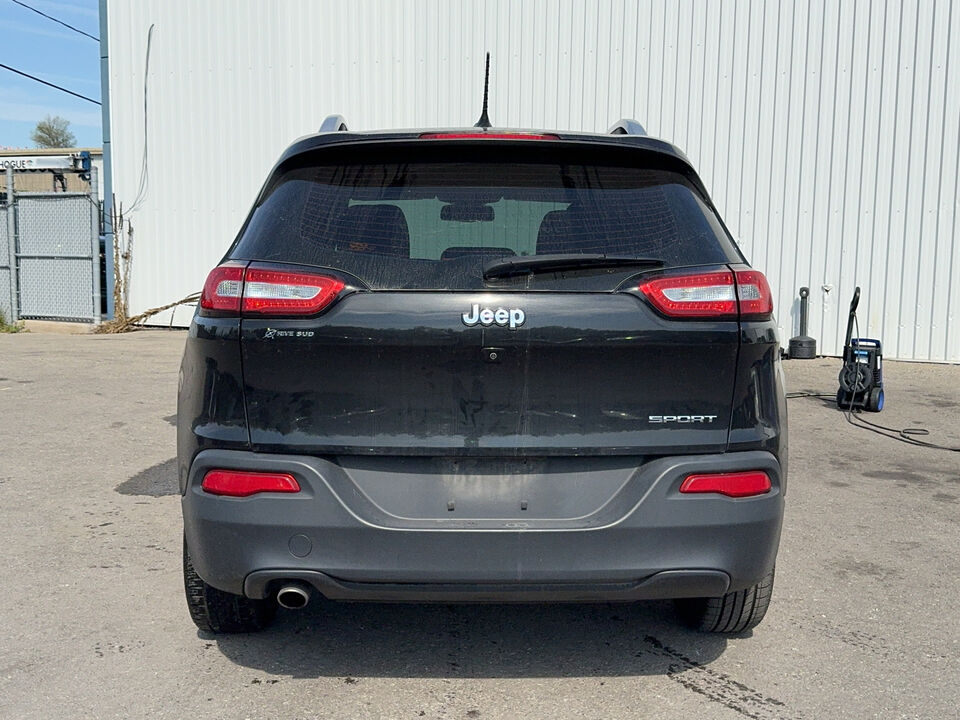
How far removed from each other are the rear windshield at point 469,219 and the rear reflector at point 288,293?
0.07 metres

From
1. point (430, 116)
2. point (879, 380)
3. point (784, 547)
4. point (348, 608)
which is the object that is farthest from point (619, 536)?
point (430, 116)

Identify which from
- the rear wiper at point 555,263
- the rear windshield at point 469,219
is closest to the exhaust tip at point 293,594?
the rear windshield at point 469,219

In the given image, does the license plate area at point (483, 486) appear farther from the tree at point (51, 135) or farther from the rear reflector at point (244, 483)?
the tree at point (51, 135)

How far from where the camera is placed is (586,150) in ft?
9.83

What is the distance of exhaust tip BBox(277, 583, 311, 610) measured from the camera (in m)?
2.84

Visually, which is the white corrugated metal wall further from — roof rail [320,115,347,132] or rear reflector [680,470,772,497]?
rear reflector [680,470,772,497]

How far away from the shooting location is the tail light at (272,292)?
2727 millimetres

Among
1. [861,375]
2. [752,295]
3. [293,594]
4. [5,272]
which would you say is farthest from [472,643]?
[5,272]

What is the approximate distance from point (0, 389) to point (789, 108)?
10331 mm

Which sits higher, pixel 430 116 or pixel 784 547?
pixel 430 116

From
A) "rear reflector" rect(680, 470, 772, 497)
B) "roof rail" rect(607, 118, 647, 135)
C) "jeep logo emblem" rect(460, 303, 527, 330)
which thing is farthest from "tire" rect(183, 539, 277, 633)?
"roof rail" rect(607, 118, 647, 135)

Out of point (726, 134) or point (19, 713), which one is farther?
point (726, 134)

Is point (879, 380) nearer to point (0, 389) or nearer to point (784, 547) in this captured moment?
point (784, 547)

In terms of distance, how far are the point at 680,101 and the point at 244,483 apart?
11.6 metres
